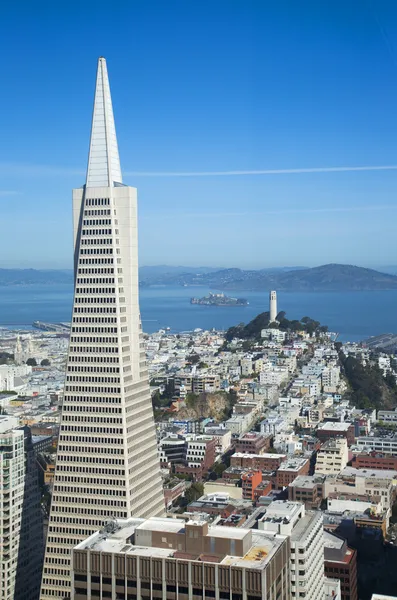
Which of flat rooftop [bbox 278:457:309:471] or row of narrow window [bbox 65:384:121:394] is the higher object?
row of narrow window [bbox 65:384:121:394]

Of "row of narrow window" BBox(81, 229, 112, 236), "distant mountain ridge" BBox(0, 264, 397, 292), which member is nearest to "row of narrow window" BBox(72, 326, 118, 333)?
"row of narrow window" BBox(81, 229, 112, 236)

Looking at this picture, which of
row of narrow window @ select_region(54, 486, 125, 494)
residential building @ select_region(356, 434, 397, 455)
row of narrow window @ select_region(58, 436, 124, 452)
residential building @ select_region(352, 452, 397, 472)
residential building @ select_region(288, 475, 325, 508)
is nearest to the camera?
row of narrow window @ select_region(54, 486, 125, 494)

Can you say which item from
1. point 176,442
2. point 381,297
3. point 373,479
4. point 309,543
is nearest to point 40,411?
point 176,442

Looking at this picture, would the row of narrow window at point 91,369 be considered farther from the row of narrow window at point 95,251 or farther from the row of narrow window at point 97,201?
the row of narrow window at point 97,201

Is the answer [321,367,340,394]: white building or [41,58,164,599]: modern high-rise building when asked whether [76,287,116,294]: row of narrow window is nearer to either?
[41,58,164,599]: modern high-rise building

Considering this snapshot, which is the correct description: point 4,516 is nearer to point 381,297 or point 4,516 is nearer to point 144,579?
point 144,579

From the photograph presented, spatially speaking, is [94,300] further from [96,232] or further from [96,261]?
[96,232]

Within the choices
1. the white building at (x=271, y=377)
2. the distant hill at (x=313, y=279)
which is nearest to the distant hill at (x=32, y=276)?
the distant hill at (x=313, y=279)
